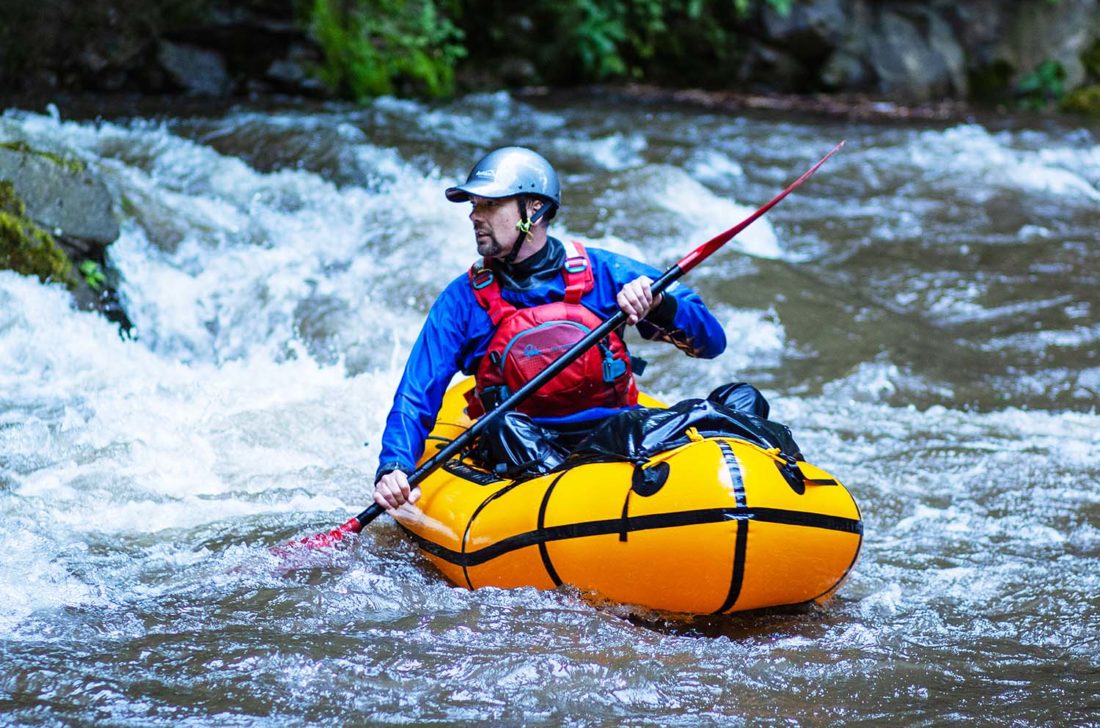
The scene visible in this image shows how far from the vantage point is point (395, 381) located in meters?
5.83

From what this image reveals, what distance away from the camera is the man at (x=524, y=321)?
3.64 metres

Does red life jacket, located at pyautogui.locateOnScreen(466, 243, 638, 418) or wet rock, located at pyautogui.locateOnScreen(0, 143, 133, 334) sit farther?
wet rock, located at pyautogui.locateOnScreen(0, 143, 133, 334)

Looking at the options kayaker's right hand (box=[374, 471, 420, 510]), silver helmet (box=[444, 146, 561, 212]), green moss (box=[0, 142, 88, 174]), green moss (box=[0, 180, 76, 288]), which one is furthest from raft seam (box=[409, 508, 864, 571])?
green moss (box=[0, 142, 88, 174])

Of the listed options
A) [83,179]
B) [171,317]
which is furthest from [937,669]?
[83,179]

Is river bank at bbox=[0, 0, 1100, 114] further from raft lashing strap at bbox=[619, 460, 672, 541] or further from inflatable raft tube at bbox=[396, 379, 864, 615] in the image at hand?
raft lashing strap at bbox=[619, 460, 672, 541]

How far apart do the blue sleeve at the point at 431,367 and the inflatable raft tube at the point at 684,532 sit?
401 millimetres

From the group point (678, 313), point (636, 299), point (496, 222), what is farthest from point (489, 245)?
point (678, 313)

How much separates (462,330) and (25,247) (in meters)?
3.06

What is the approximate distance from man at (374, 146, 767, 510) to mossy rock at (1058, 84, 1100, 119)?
1220 cm

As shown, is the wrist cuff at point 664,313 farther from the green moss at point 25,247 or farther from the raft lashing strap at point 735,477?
the green moss at point 25,247

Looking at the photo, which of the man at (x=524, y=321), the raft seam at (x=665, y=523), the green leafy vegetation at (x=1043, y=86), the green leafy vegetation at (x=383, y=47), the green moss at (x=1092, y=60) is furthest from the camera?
the green moss at (x=1092, y=60)

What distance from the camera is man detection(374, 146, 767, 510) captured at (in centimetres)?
364

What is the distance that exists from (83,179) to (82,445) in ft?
6.96

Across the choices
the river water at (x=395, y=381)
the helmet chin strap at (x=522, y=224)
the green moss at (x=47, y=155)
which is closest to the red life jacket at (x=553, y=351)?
the helmet chin strap at (x=522, y=224)
